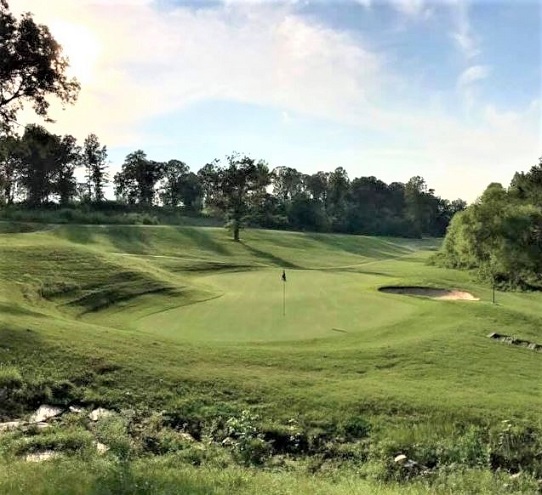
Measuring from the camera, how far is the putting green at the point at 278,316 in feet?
64.2

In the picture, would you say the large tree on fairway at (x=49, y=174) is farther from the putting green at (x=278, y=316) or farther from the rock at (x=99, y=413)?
the rock at (x=99, y=413)

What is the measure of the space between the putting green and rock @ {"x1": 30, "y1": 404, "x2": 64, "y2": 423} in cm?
698

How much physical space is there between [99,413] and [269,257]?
57.2 metres

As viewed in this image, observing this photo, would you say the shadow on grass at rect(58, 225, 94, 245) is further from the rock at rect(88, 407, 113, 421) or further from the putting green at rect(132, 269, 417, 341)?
the rock at rect(88, 407, 113, 421)

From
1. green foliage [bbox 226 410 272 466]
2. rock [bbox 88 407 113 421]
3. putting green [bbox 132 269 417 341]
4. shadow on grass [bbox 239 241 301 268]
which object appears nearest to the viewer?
green foliage [bbox 226 410 272 466]

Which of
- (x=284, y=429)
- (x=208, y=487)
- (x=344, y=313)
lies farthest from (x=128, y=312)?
(x=208, y=487)

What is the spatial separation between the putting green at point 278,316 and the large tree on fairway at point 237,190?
163ft

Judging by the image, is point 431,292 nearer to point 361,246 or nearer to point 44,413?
point 44,413

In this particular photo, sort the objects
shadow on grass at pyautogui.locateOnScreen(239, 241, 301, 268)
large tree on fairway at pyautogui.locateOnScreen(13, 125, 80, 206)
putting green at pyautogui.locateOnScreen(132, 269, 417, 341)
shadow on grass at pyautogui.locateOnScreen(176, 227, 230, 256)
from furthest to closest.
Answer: large tree on fairway at pyautogui.locateOnScreen(13, 125, 80, 206), shadow on grass at pyautogui.locateOnScreen(176, 227, 230, 256), shadow on grass at pyautogui.locateOnScreen(239, 241, 301, 268), putting green at pyautogui.locateOnScreen(132, 269, 417, 341)

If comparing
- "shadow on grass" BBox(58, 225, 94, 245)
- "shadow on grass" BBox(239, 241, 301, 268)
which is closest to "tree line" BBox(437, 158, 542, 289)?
"shadow on grass" BBox(239, 241, 301, 268)

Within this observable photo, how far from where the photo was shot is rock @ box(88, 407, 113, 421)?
11523 millimetres

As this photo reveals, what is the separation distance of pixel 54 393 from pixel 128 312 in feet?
39.8

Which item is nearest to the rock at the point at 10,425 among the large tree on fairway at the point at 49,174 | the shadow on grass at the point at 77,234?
the shadow on grass at the point at 77,234

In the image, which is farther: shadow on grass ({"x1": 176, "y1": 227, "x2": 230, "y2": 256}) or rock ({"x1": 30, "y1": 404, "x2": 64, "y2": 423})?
shadow on grass ({"x1": 176, "y1": 227, "x2": 230, "y2": 256})
